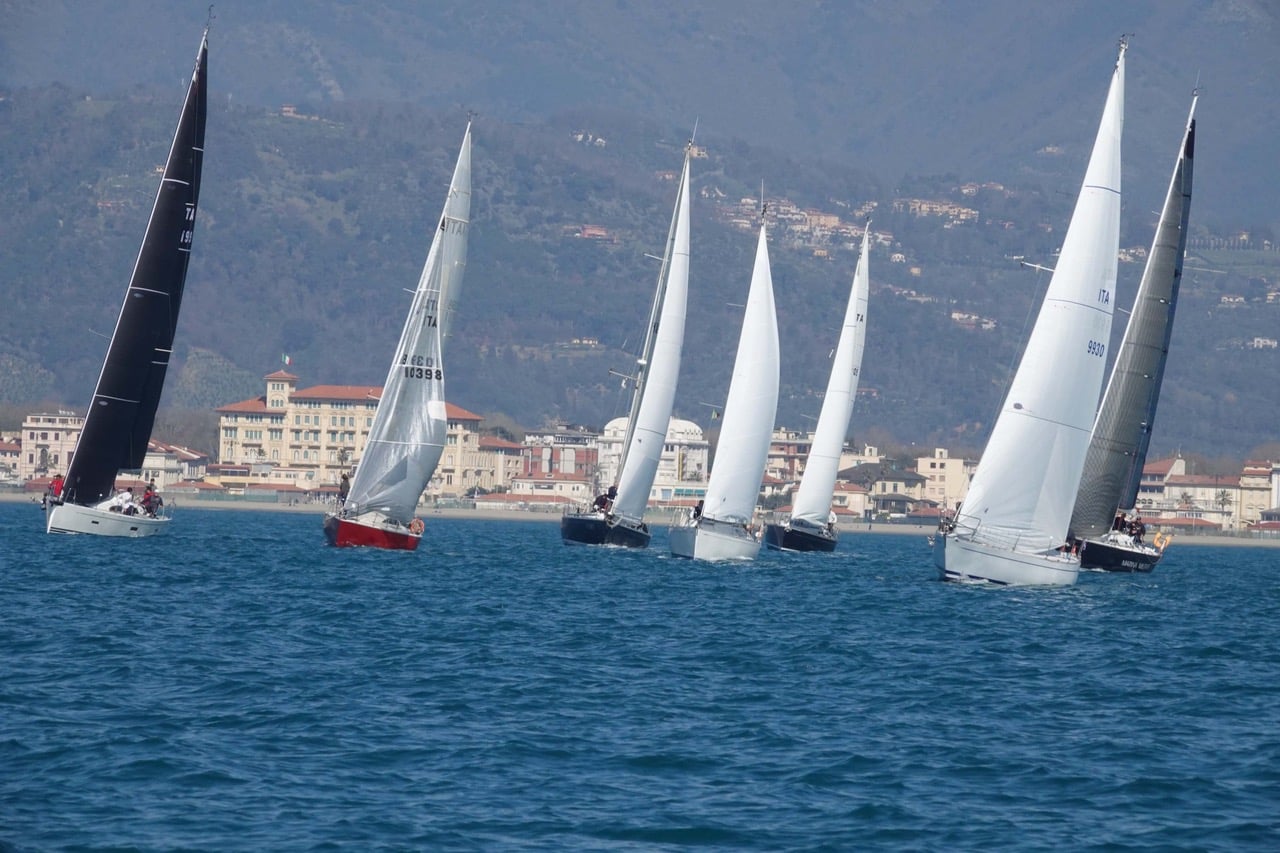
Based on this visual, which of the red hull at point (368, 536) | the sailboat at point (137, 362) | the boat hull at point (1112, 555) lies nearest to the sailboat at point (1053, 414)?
the boat hull at point (1112, 555)

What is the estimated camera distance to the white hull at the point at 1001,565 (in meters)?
41.8

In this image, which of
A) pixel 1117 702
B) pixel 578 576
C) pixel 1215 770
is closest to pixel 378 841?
pixel 1215 770

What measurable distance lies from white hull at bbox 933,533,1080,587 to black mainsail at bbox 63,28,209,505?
19.4 m

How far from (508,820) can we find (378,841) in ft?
4.48

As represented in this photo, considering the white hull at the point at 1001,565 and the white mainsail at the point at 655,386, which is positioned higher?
the white mainsail at the point at 655,386

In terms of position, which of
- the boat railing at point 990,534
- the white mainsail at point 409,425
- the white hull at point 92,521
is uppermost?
the white mainsail at point 409,425

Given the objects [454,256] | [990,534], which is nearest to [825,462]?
[454,256]

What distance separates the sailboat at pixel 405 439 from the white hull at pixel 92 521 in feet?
17.3

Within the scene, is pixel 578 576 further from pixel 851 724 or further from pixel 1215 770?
pixel 1215 770

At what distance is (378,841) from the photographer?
16859 millimetres

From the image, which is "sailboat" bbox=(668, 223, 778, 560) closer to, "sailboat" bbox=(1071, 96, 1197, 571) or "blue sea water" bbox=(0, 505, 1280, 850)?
"sailboat" bbox=(1071, 96, 1197, 571)

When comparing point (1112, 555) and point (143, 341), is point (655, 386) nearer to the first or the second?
point (1112, 555)

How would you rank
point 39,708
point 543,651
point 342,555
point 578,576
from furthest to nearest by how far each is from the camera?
point 342,555, point 578,576, point 543,651, point 39,708

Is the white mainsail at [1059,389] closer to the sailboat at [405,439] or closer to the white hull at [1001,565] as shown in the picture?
the white hull at [1001,565]
